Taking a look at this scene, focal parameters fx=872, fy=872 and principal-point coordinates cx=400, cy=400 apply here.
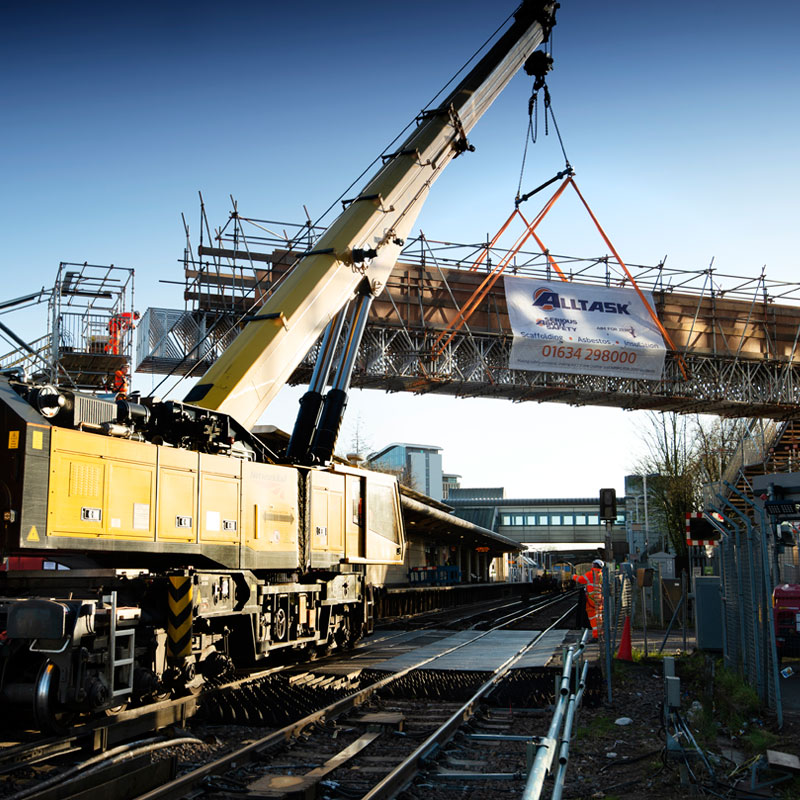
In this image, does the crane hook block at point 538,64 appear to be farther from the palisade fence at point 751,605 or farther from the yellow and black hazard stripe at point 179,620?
the yellow and black hazard stripe at point 179,620

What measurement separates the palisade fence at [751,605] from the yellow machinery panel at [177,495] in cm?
723

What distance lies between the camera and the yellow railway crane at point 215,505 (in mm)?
9172

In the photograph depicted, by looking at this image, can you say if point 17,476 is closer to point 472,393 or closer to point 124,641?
point 124,641

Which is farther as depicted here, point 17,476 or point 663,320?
point 663,320

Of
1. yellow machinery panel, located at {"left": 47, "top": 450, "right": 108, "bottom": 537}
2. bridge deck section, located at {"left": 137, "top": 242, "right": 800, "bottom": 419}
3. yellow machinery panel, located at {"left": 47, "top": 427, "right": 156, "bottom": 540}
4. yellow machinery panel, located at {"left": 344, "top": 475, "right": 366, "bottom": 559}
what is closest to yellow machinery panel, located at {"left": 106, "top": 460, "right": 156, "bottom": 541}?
yellow machinery panel, located at {"left": 47, "top": 427, "right": 156, "bottom": 540}

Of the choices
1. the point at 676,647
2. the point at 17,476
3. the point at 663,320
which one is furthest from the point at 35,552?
the point at 663,320

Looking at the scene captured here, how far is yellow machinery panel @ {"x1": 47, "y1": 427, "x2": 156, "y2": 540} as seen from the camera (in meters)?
9.52

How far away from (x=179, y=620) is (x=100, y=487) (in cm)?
205

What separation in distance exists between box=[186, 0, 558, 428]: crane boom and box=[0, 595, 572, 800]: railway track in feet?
13.6

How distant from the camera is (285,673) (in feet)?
46.6

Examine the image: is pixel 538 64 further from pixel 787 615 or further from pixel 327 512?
pixel 787 615

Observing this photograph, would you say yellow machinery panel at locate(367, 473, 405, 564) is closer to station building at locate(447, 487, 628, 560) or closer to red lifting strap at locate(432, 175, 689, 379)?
red lifting strap at locate(432, 175, 689, 379)

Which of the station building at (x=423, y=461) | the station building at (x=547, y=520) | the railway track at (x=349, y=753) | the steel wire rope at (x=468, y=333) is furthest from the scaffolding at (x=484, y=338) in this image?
the station building at (x=423, y=461)

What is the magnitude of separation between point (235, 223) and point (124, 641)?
17.6 m
